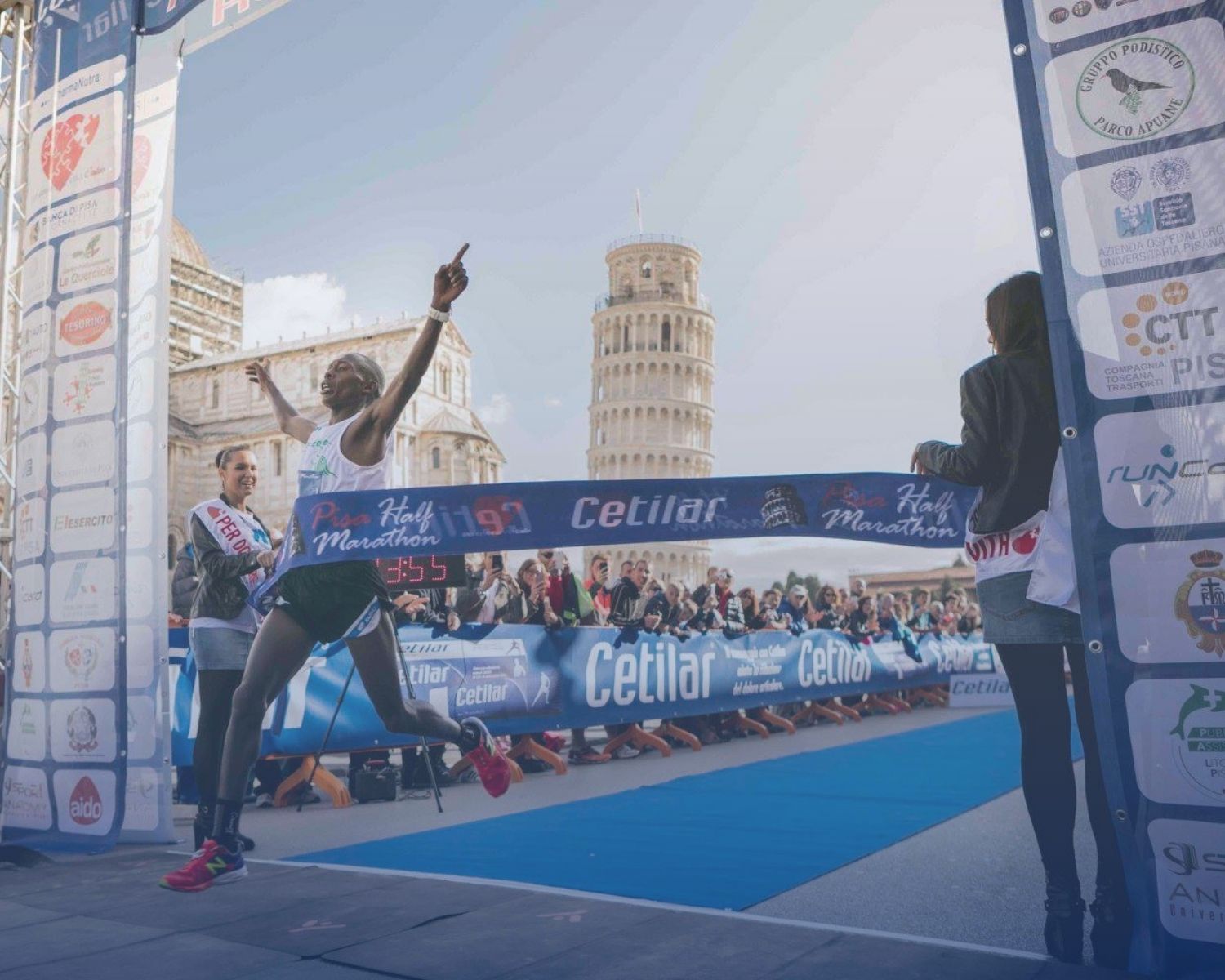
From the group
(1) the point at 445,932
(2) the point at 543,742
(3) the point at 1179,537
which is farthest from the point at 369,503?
(2) the point at 543,742

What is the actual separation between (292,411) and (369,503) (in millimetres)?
1104

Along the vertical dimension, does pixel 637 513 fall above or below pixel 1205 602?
above

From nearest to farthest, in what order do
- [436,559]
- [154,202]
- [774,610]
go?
[154,202] < [436,559] < [774,610]

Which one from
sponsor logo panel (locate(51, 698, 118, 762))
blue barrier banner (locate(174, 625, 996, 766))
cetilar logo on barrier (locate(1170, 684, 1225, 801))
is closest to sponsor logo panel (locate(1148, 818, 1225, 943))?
cetilar logo on barrier (locate(1170, 684, 1225, 801))

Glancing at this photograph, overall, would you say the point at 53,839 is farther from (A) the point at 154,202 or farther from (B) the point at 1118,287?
(B) the point at 1118,287

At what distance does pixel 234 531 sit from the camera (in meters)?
5.30

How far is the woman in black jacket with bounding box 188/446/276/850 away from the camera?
5238 mm

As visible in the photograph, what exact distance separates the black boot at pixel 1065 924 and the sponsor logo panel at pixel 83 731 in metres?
4.64

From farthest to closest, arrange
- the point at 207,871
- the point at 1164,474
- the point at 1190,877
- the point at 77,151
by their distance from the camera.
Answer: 1. the point at 77,151
2. the point at 207,871
3. the point at 1164,474
4. the point at 1190,877

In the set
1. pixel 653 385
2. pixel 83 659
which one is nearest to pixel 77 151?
pixel 83 659

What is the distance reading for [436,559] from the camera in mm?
6629

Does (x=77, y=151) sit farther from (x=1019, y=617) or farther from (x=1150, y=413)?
(x=1150, y=413)

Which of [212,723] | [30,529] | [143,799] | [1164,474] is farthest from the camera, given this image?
[30,529]

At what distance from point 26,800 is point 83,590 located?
48.6 inches
